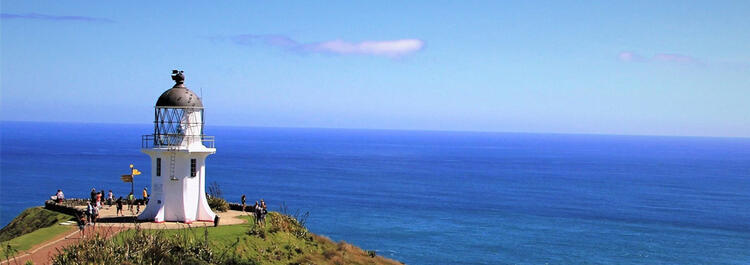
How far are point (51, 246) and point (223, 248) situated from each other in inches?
238

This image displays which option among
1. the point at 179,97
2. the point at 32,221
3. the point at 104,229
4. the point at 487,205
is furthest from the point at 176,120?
the point at 487,205

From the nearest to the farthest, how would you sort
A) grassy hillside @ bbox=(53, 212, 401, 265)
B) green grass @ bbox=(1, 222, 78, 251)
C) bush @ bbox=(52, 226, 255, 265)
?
bush @ bbox=(52, 226, 255, 265)
grassy hillside @ bbox=(53, 212, 401, 265)
green grass @ bbox=(1, 222, 78, 251)

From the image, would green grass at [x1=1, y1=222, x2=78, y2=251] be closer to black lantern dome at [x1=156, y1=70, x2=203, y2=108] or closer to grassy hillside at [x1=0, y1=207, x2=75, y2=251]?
grassy hillside at [x1=0, y1=207, x2=75, y2=251]

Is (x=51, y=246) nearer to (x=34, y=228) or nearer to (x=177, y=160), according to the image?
(x=177, y=160)

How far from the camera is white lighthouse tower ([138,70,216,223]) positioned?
31.6 m

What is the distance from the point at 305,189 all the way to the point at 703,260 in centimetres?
5687

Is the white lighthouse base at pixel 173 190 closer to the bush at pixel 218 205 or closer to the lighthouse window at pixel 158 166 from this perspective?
the lighthouse window at pixel 158 166

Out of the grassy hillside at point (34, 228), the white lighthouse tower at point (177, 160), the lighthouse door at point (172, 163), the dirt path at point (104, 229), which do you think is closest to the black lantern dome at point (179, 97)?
the white lighthouse tower at point (177, 160)

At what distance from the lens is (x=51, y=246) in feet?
85.5

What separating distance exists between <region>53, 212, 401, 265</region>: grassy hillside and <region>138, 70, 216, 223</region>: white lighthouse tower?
2.41 meters

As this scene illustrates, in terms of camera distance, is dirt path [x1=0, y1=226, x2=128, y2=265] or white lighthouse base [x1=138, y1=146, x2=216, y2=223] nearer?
dirt path [x1=0, y1=226, x2=128, y2=265]

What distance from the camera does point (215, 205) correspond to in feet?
119

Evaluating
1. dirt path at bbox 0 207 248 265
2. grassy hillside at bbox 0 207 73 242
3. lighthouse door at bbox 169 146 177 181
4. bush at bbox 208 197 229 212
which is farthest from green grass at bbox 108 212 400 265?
grassy hillside at bbox 0 207 73 242

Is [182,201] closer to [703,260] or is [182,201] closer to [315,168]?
[703,260]
